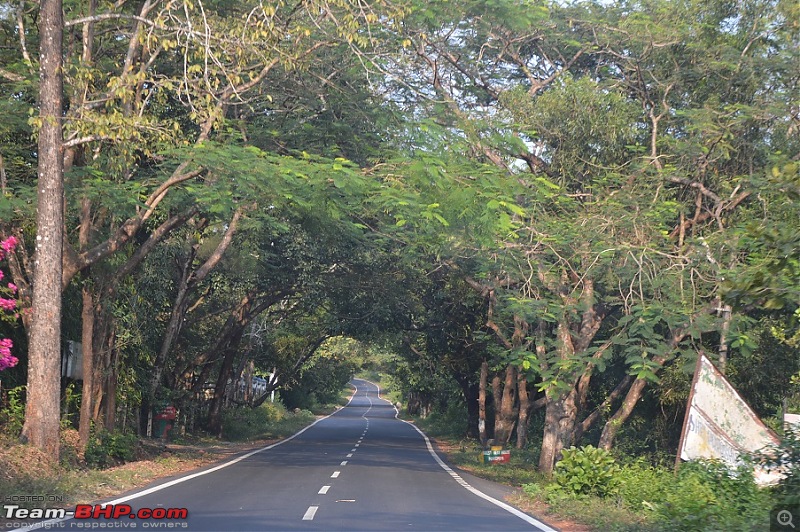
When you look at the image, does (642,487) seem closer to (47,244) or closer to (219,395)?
(47,244)

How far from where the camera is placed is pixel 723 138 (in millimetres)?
17141

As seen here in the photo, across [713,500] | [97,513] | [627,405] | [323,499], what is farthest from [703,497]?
[627,405]

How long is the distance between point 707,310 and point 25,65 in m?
13.3

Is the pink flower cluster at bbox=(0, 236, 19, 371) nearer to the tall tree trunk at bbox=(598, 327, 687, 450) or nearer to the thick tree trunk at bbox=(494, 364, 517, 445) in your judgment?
the tall tree trunk at bbox=(598, 327, 687, 450)

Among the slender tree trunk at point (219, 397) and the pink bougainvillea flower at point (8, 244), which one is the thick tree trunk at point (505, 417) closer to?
the slender tree trunk at point (219, 397)

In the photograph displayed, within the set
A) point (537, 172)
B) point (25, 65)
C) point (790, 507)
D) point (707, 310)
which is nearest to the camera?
point (790, 507)

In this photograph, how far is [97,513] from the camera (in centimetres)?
1116

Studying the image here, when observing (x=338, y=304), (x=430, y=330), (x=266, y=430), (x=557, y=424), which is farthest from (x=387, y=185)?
(x=266, y=430)

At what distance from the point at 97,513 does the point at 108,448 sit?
8143 millimetres

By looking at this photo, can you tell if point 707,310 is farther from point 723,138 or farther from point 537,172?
point 537,172

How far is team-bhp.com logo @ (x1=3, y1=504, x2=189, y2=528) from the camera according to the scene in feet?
34.7

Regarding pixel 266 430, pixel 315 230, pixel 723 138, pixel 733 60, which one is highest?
pixel 733 60

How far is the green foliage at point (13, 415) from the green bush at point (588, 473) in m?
10.2

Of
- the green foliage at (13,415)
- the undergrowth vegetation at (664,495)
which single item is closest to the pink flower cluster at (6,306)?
the green foliage at (13,415)
